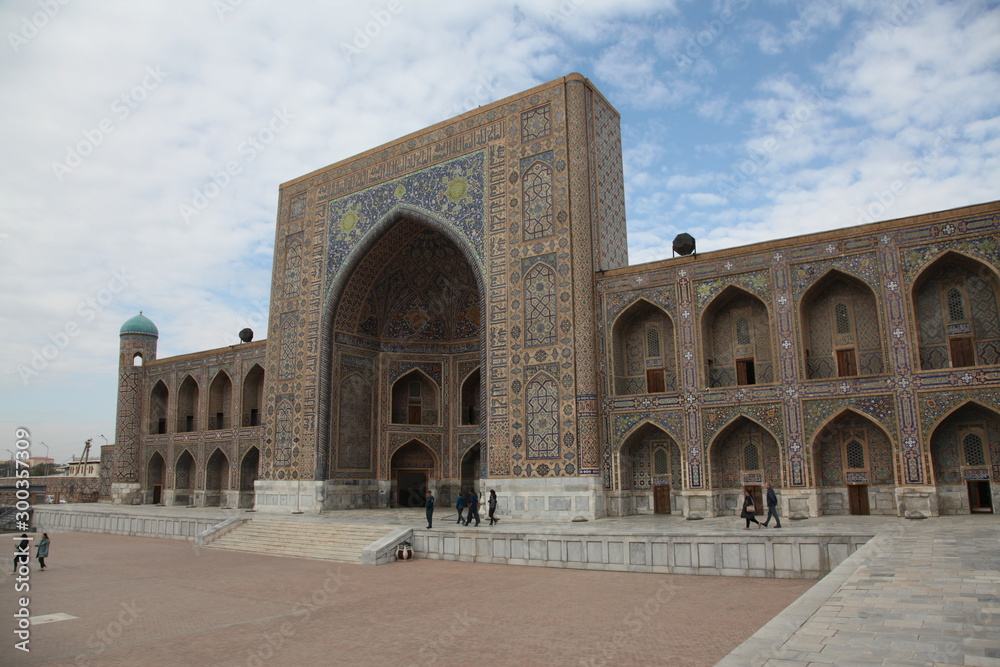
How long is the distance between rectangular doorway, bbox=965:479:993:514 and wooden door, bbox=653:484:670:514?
5.33 metres

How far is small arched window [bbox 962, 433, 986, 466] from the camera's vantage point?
1274cm

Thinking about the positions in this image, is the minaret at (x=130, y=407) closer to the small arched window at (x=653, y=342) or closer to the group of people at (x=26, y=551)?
the group of people at (x=26, y=551)

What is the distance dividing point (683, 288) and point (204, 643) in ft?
37.4

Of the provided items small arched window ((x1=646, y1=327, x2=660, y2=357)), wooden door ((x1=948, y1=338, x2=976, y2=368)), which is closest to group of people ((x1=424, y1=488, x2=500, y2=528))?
small arched window ((x1=646, y1=327, x2=660, y2=357))

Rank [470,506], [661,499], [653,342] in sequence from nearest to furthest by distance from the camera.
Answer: [470,506] → [661,499] → [653,342]

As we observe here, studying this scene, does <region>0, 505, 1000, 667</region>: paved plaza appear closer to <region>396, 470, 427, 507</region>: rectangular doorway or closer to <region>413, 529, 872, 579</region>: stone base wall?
<region>413, 529, 872, 579</region>: stone base wall

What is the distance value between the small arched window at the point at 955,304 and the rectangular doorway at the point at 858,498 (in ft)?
11.2

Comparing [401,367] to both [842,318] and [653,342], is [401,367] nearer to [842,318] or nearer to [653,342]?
[653,342]

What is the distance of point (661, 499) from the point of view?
15.5m

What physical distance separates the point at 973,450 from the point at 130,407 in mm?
26527

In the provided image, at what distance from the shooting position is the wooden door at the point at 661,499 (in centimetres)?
1539

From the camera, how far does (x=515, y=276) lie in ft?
53.8

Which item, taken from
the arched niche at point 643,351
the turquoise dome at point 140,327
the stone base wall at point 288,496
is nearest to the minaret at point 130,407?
the turquoise dome at point 140,327

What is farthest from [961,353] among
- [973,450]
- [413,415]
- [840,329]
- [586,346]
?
[413,415]
